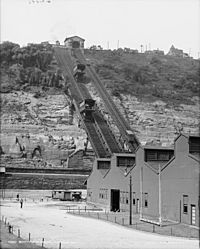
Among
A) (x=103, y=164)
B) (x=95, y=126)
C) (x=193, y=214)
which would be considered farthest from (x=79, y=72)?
(x=193, y=214)

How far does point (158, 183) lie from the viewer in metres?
34.1

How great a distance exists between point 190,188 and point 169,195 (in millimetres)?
2968

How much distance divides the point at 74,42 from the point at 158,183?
89795mm

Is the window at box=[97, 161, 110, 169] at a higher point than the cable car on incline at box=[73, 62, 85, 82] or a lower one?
lower

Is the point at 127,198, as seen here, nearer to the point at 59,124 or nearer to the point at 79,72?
the point at 59,124

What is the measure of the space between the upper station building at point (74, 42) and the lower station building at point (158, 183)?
7429 cm

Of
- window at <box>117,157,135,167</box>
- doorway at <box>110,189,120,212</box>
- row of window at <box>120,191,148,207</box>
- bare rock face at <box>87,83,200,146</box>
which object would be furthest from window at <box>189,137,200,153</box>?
bare rock face at <box>87,83,200,146</box>

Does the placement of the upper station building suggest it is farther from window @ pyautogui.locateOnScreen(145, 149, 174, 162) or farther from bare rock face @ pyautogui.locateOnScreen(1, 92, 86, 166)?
window @ pyautogui.locateOnScreen(145, 149, 174, 162)

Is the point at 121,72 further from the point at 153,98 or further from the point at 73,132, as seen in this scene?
the point at 73,132

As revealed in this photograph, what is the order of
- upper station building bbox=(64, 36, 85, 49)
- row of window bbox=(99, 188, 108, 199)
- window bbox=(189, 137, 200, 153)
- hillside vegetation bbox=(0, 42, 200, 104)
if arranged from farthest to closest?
1. upper station building bbox=(64, 36, 85, 49)
2. hillside vegetation bbox=(0, 42, 200, 104)
3. row of window bbox=(99, 188, 108, 199)
4. window bbox=(189, 137, 200, 153)

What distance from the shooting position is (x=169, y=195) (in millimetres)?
32344

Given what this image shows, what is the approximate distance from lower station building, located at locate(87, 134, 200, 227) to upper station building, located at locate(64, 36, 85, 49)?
7429cm

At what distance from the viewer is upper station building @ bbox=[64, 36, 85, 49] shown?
117 m

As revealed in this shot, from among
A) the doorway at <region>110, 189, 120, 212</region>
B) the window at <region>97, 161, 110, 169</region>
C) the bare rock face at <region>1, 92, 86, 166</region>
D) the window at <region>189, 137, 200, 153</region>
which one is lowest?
the doorway at <region>110, 189, 120, 212</region>
